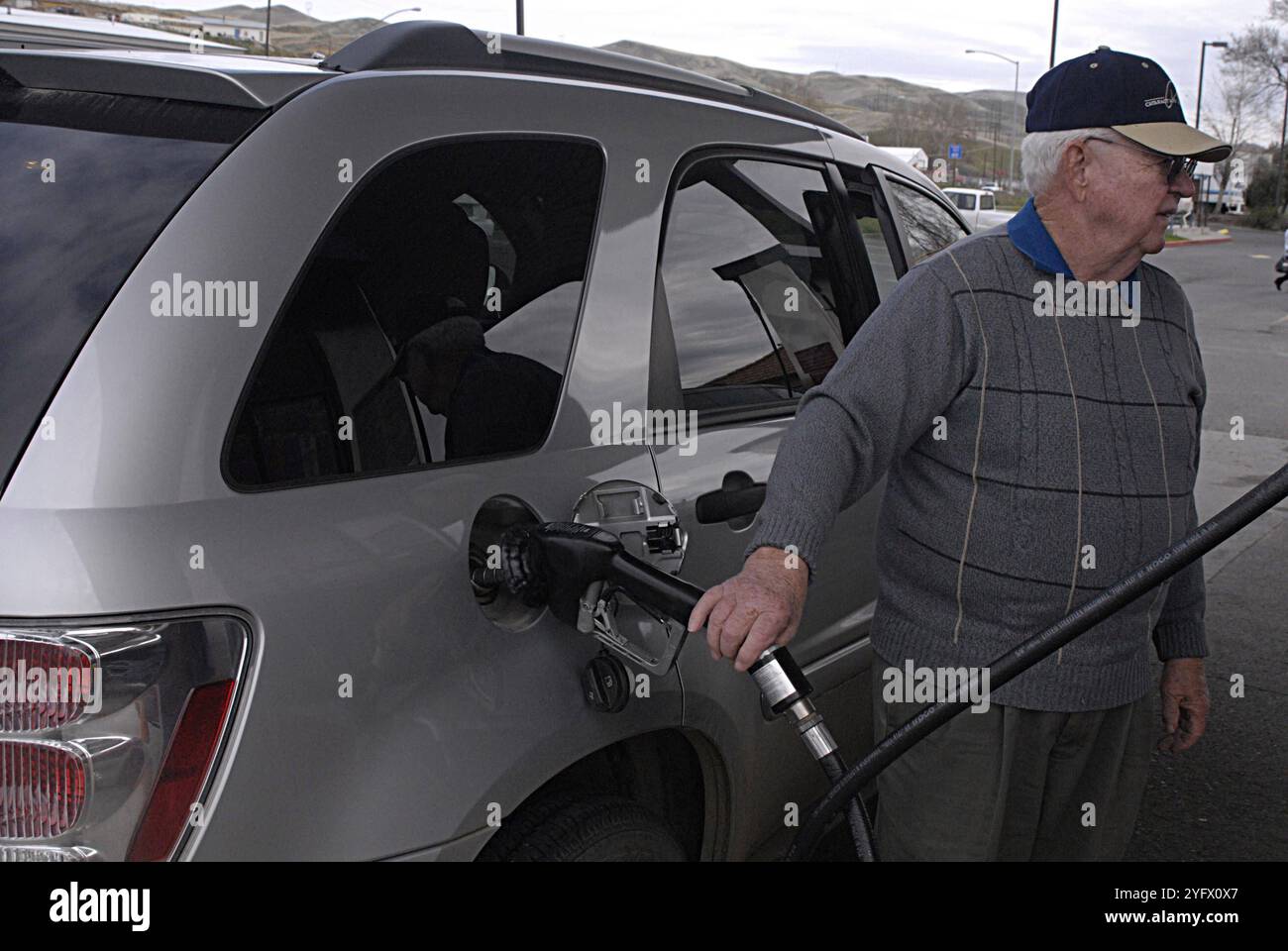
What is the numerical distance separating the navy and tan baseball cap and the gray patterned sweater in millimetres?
262

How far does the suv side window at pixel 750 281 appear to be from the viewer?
267cm

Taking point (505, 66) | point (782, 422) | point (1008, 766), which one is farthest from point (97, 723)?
point (782, 422)

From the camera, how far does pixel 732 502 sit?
2510mm

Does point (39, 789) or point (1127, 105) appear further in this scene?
point (1127, 105)

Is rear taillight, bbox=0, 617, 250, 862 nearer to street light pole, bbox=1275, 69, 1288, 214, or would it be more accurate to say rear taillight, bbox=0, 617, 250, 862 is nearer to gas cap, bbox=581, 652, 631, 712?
gas cap, bbox=581, 652, 631, 712

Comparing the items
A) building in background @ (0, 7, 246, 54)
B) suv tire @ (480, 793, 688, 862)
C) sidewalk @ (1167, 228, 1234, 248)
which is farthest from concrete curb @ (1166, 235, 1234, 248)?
suv tire @ (480, 793, 688, 862)

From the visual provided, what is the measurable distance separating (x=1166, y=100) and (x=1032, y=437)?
655 mm

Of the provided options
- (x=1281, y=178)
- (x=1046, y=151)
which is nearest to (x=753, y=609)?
(x=1046, y=151)

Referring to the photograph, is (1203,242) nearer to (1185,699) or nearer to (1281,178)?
(1281,178)

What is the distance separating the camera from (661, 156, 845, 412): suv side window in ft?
8.76

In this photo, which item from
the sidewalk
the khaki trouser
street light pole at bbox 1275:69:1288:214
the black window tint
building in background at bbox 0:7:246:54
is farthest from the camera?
street light pole at bbox 1275:69:1288:214

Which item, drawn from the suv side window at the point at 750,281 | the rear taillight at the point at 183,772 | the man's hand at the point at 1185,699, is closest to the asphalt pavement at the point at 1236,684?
the man's hand at the point at 1185,699
